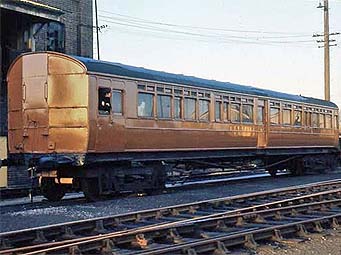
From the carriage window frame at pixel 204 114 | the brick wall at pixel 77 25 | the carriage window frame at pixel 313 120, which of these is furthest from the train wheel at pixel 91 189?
the carriage window frame at pixel 313 120

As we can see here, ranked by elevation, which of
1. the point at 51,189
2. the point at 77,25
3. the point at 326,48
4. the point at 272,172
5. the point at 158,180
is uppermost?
the point at 326,48

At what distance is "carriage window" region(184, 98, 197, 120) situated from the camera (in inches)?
624

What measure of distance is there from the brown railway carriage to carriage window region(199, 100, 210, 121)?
0.09ft

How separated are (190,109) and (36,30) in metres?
7.04

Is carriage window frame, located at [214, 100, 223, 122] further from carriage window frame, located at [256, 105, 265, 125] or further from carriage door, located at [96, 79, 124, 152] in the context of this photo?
carriage door, located at [96, 79, 124, 152]

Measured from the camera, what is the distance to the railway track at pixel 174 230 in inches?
285

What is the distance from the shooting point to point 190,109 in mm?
16016

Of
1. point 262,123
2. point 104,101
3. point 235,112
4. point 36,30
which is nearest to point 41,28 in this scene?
point 36,30

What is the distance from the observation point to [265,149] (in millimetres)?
19922

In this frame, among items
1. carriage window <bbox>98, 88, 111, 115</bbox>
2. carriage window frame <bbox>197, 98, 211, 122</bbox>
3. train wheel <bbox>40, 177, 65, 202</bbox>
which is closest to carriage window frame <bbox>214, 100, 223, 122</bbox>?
carriage window frame <bbox>197, 98, 211, 122</bbox>

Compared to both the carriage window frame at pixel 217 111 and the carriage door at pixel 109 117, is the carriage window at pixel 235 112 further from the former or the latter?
the carriage door at pixel 109 117

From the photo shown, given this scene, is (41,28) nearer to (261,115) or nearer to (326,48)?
(261,115)

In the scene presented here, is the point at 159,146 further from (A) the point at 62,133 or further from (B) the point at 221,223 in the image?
(B) the point at 221,223

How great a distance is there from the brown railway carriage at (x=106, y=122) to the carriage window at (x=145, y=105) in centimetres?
2
